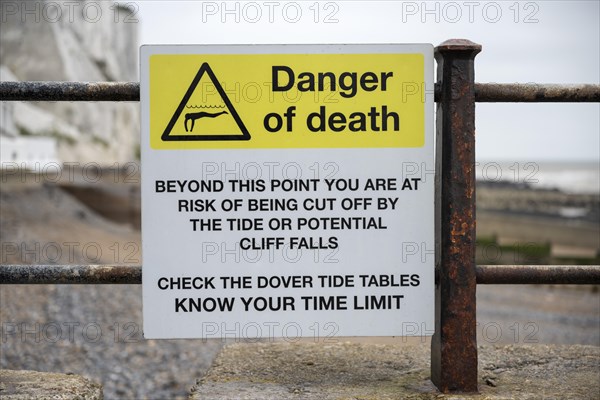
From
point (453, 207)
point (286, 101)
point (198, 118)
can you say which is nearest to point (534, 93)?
point (453, 207)

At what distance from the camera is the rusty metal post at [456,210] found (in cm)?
237

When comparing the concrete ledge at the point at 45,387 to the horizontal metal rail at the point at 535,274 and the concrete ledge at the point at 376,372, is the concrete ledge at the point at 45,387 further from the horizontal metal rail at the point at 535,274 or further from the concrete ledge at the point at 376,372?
the horizontal metal rail at the point at 535,274

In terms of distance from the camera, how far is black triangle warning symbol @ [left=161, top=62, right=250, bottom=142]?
2398 mm

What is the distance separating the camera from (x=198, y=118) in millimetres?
2406

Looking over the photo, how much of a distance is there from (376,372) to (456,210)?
2.47 feet

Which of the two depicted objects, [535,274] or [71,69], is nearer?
[535,274]

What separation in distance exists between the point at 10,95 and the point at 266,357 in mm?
1389

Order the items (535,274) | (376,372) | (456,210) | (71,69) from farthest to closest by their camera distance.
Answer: (71,69), (376,372), (535,274), (456,210)

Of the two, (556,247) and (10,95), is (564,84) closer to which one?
(10,95)

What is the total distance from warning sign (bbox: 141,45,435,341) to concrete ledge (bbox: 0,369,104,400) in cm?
31

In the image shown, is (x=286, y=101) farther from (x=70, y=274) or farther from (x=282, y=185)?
(x=70, y=274)

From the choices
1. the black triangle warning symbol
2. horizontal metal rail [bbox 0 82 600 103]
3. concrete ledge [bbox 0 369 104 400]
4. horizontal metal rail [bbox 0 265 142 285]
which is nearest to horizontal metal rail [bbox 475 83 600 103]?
horizontal metal rail [bbox 0 82 600 103]

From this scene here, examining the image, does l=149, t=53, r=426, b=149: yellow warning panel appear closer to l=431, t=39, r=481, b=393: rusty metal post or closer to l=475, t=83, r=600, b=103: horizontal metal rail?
l=431, t=39, r=481, b=393: rusty metal post

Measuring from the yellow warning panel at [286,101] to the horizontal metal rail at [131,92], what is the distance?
11cm
